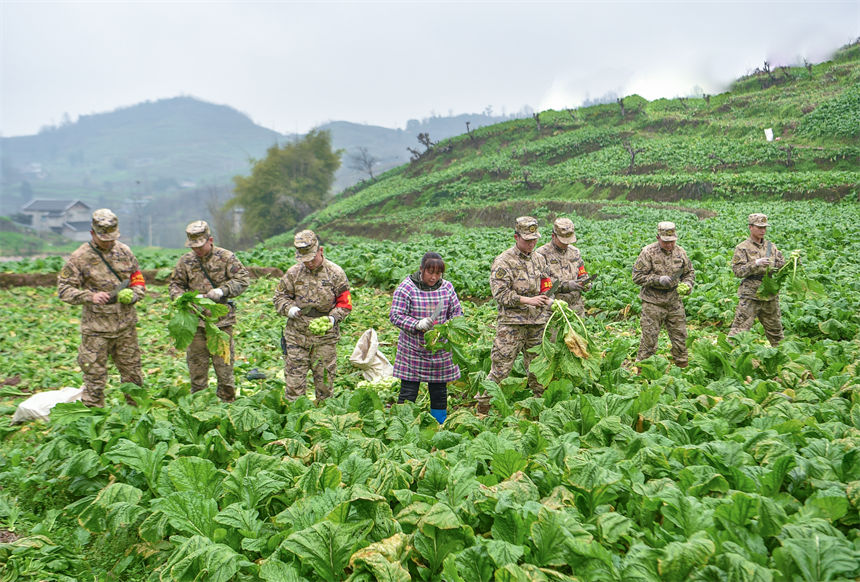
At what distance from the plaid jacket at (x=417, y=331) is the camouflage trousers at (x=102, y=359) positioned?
2.95 metres

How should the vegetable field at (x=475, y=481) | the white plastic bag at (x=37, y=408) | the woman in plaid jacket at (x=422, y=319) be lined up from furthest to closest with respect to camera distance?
1. the white plastic bag at (x=37, y=408)
2. the woman in plaid jacket at (x=422, y=319)
3. the vegetable field at (x=475, y=481)

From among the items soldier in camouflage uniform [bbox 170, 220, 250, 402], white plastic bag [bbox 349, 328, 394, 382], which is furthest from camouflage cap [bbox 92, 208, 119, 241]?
white plastic bag [bbox 349, 328, 394, 382]

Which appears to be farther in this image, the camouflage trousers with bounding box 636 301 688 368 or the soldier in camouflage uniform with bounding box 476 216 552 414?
the camouflage trousers with bounding box 636 301 688 368

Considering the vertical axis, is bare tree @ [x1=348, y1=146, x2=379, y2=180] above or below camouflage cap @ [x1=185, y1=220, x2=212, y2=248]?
above

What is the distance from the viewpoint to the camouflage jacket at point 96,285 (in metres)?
5.88

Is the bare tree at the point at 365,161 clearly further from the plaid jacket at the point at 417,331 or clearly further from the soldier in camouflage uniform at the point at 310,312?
the plaid jacket at the point at 417,331

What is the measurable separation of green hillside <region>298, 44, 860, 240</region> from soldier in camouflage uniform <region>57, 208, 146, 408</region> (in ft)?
81.3

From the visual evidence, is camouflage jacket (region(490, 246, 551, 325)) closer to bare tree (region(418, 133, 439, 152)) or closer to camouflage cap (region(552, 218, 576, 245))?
camouflage cap (region(552, 218, 576, 245))

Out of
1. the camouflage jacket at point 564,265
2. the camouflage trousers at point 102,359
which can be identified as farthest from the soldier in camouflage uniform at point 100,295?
the camouflage jacket at point 564,265

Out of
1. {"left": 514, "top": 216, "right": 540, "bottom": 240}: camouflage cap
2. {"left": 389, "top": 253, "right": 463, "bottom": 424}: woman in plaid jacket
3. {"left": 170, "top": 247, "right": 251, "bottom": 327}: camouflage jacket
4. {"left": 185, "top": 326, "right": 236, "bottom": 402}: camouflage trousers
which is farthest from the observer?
{"left": 185, "top": 326, "right": 236, "bottom": 402}: camouflage trousers

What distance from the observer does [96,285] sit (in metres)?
6.05

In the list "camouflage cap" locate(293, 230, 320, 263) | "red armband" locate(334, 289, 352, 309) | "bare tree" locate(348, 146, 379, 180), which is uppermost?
"bare tree" locate(348, 146, 379, 180)

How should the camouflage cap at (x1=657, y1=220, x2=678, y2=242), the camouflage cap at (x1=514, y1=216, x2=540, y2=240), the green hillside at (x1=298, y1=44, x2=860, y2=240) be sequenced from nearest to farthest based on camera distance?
the camouflage cap at (x1=514, y1=216, x2=540, y2=240) → the camouflage cap at (x1=657, y1=220, x2=678, y2=242) → the green hillside at (x1=298, y1=44, x2=860, y2=240)

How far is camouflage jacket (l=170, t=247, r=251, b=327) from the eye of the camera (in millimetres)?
6207
